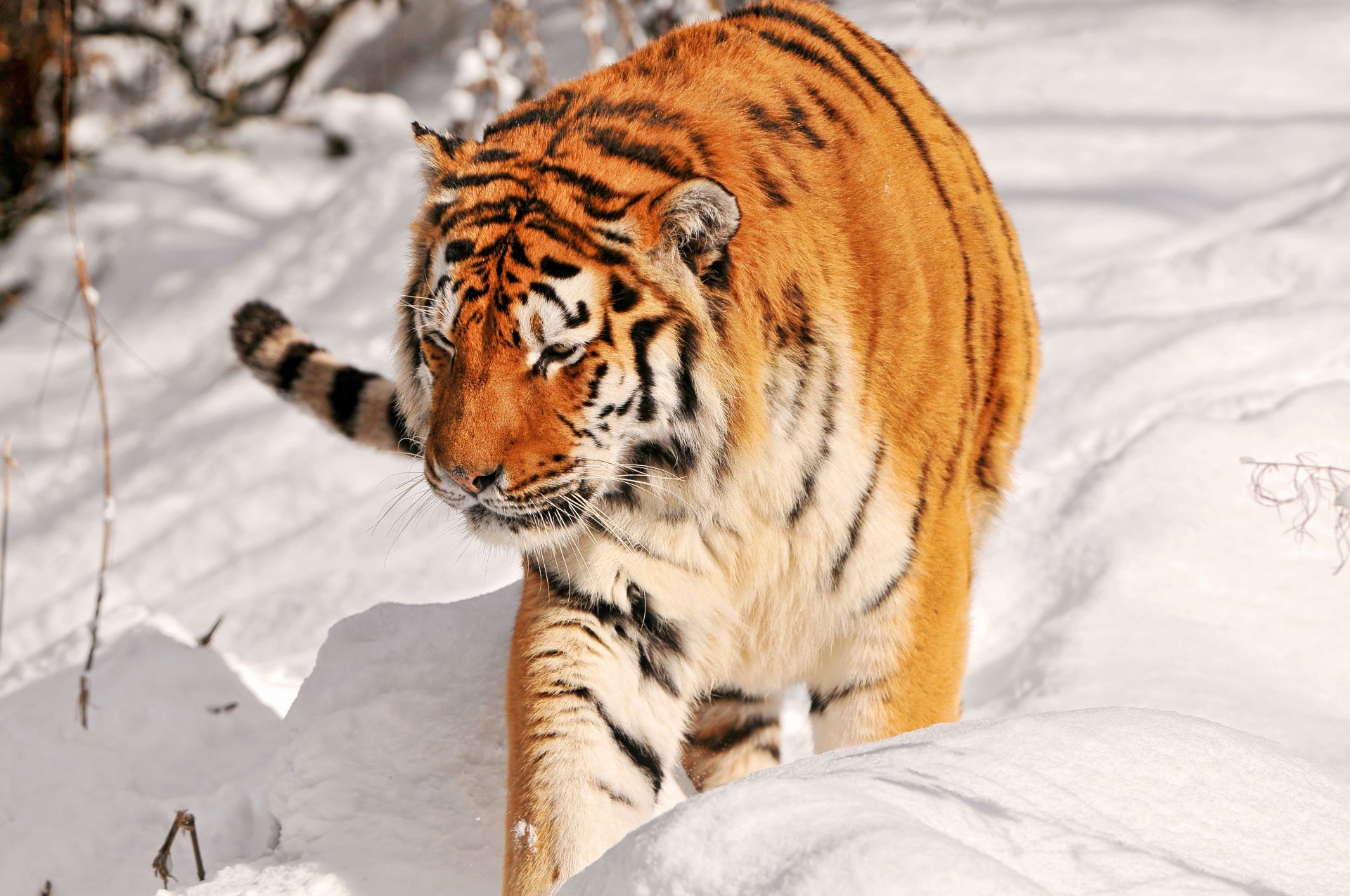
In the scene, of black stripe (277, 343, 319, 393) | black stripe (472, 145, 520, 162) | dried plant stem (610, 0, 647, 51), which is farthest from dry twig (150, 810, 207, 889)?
dried plant stem (610, 0, 647, 51)

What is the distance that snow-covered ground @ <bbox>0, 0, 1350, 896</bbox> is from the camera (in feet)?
4.08

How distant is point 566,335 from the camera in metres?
1.66

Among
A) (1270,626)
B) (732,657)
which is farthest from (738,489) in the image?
(1270,626)

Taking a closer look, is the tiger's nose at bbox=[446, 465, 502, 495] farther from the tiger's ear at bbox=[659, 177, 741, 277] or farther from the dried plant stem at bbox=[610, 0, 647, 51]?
the dried plant stem at bbox=[610, 0, 647, 51]

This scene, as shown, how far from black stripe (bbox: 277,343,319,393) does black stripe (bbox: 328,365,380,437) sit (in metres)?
0.09

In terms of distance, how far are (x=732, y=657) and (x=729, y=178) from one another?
2.37 ft

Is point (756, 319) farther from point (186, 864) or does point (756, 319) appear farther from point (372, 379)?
point (186, 864)

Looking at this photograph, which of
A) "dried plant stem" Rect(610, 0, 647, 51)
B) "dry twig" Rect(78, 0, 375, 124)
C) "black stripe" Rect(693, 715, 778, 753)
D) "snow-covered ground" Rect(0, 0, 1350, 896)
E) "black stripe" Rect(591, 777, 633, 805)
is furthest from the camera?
"dry twig" Rect(78, 0, 375, 124)

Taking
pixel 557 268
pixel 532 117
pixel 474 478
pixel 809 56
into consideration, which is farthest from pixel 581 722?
pixel 809 56

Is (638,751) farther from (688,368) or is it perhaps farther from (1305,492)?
(1305,492)

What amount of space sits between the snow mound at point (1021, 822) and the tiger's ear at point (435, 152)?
3.27 feet

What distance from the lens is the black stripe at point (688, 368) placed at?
1.72 m

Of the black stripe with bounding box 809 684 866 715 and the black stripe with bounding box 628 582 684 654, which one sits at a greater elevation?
the black stripe with bounding box 628 582 684 654

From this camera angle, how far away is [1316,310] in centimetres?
350
